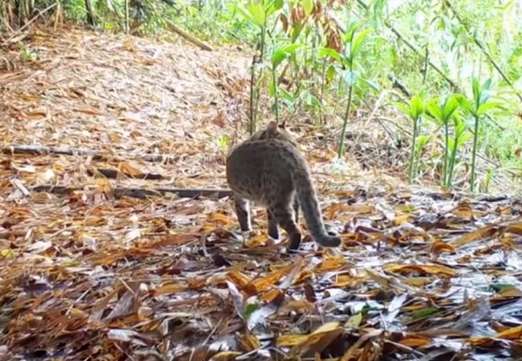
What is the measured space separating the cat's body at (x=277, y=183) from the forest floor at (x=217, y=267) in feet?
0.28

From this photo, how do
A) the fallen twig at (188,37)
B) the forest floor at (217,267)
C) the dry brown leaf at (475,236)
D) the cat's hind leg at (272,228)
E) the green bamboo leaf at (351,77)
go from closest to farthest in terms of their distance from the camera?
the forest floor at (217,267) → the dry brown leaf at (475,236) → the cat's hind leg at (272,228) → the green bamboo leaf at (351,77) → the fallen twig at (188,37)

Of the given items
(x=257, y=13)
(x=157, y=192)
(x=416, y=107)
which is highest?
(x=257, y=13)

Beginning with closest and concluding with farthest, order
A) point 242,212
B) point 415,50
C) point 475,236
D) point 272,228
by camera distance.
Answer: point 475,236 < point 272,228 < point 242,212 < point 415,50

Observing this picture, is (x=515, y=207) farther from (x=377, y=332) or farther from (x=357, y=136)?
(x=357, y=136)

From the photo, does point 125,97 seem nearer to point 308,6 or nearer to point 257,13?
point 308,6

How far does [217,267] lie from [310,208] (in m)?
0.44

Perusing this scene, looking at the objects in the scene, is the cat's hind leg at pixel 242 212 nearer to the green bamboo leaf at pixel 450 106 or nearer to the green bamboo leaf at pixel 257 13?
the green bamboo leaf at pixel 450 106

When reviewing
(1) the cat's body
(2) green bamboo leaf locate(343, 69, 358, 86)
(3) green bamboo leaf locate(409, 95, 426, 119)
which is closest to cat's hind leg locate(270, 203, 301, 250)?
(1) the cat's body

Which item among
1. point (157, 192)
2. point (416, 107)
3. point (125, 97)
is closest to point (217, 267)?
point (157, 192)

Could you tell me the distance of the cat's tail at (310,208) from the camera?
2990 mm

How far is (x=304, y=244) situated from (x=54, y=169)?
233 cm

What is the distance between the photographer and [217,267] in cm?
296

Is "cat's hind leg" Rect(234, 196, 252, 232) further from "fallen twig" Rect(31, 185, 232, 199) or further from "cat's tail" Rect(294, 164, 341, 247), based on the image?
"fallen twig" Rect(31, 185, 232, 199)

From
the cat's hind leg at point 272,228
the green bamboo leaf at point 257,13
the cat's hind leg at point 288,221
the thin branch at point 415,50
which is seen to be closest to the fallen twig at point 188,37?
the thin branch at point 415,50
